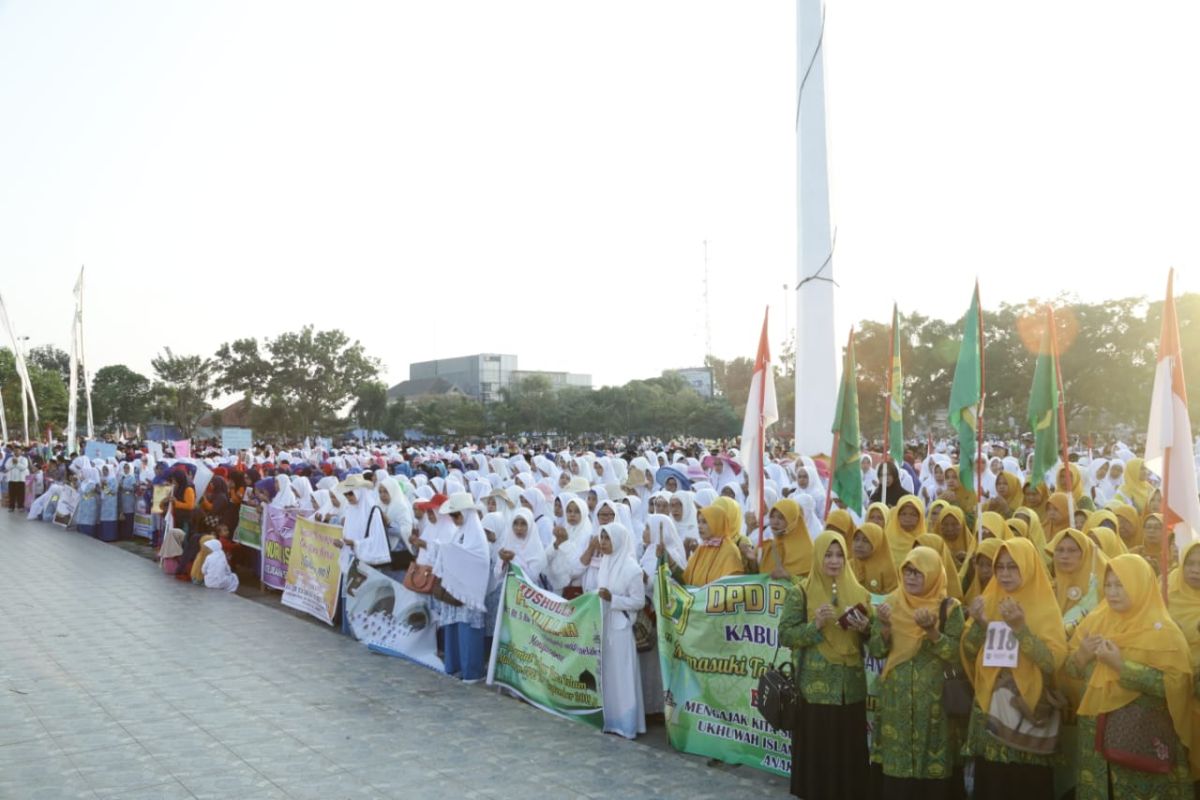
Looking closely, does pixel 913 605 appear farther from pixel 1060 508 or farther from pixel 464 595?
pixel 464 595

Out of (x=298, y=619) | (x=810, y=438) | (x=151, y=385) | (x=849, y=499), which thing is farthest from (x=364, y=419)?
(x=849, y=499)

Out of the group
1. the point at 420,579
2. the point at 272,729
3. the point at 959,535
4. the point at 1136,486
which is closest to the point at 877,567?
the point at 959,535

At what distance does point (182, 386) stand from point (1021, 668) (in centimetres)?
6746

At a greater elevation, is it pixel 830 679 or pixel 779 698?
pixel 830 679

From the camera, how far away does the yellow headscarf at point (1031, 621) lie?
14.4 feet

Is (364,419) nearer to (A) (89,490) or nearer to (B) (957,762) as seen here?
(A) (89,490)

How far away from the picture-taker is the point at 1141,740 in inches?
157

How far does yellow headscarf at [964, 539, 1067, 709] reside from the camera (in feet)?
14.4

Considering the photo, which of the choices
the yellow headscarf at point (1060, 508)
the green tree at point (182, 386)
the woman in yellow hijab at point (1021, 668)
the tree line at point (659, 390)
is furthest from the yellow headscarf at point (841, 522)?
the green tree at point (182, 386)

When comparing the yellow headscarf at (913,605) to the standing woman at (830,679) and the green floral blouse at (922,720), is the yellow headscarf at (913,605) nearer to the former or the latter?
the green floral blouse at (922,720)

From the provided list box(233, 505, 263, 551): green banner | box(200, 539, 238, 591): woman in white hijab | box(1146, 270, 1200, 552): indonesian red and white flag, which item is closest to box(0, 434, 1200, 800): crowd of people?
box(1146, 270, 1200, 552): indonesian red and white flag

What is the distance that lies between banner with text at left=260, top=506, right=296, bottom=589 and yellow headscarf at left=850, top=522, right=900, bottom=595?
8.02 m

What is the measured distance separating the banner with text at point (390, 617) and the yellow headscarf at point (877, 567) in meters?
4.31

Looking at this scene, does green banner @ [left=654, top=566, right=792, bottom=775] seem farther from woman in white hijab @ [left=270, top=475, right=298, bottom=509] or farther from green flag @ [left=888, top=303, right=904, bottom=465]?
woman in white hijab @ [left=270, top=475, right=298, bottom=509]
